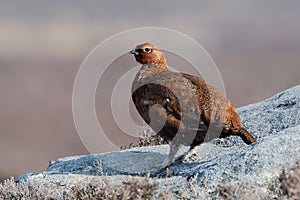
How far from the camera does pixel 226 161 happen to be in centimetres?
602

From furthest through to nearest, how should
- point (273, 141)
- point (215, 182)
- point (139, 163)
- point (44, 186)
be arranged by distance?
1. point (139, 163)
2. point (44, 186)
3. point (273, 141)
4. point (215, 182)

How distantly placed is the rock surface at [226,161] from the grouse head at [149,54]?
118cm

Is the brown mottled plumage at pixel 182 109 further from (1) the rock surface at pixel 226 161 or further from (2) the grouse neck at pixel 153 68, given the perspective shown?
(1) the rock surface at pixel 226 161

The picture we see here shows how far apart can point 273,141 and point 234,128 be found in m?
0.83

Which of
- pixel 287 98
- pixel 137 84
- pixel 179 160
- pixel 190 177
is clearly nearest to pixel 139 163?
pixel 179 160

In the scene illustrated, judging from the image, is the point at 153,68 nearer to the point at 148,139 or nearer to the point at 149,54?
the point at 149,54

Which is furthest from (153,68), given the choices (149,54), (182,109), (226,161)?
(226,161)

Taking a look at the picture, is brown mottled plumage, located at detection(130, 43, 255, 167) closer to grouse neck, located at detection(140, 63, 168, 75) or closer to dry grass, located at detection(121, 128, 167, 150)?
grouse neck, located at detection(140, 63, 168, 75)

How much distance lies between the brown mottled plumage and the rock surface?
347 millimetres

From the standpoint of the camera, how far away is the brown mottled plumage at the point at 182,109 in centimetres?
669

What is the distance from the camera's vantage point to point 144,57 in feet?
24.5

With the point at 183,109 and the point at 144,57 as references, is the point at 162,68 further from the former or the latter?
the point at 183,109

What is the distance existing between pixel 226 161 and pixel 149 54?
6.51 ft

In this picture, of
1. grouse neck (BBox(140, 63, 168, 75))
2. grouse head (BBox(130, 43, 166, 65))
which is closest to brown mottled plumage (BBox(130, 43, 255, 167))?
grouse neck (BBox(140, 63, 168, 75))
